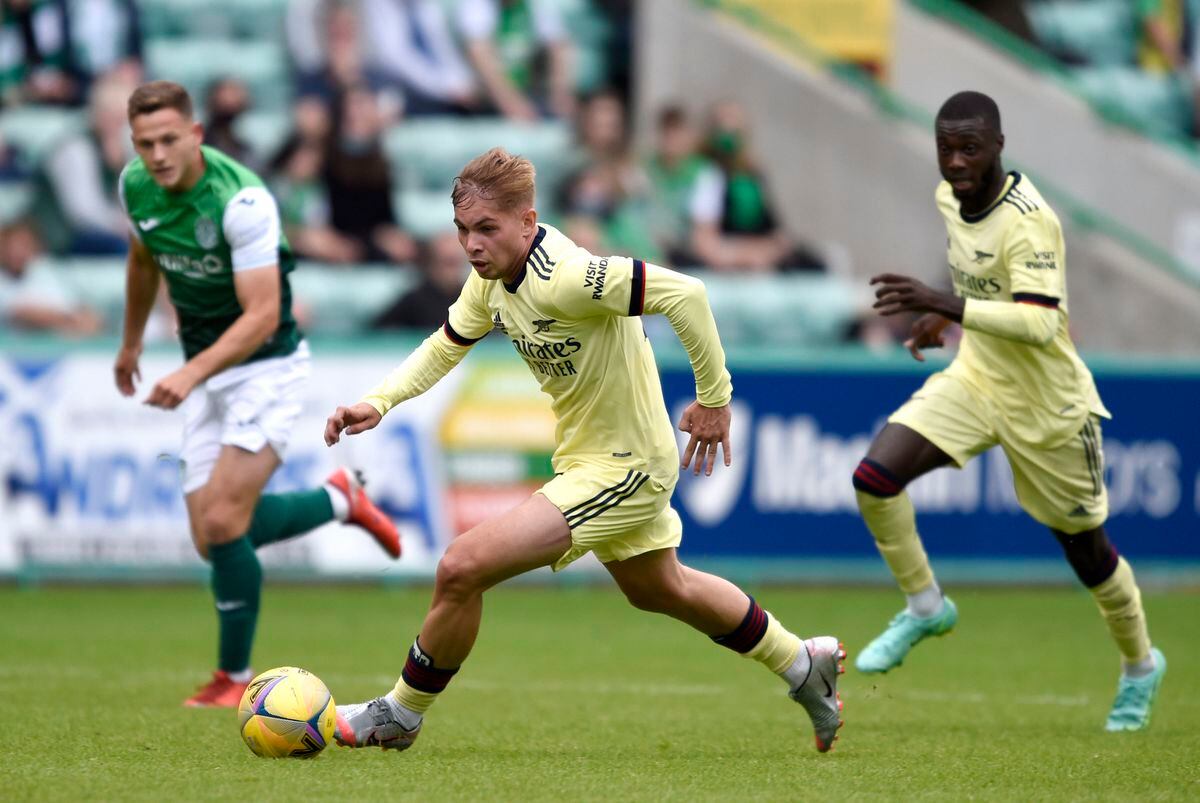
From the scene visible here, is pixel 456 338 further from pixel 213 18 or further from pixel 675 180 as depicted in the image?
pixel 213 18

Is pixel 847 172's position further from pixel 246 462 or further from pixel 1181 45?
pixel 246 462

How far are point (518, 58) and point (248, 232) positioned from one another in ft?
31.7

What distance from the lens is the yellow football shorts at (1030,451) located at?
24.0 feet

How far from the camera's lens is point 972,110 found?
272 inches

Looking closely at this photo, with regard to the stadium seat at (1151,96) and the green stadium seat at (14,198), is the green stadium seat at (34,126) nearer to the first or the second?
the green stadium seat at (14,198)

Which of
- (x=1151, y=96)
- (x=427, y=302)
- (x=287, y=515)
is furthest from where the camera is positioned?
(x=1151, y=96)

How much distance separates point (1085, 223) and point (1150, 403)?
9.82ft

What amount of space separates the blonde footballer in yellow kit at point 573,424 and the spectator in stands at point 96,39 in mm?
10794

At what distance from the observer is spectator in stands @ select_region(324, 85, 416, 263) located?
14727mm

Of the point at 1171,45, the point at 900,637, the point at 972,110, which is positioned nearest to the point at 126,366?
the point at 900,637

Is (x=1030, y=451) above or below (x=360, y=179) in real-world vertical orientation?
above

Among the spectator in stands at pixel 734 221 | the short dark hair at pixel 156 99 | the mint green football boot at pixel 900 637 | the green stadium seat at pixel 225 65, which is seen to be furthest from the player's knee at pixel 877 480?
the green stadium seat at pixel 225 65

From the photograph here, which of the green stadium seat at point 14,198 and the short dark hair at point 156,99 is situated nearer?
the short dark hair at point 156,99

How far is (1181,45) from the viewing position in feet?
62.5
